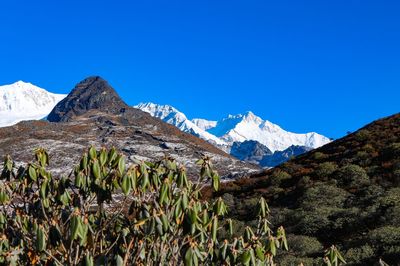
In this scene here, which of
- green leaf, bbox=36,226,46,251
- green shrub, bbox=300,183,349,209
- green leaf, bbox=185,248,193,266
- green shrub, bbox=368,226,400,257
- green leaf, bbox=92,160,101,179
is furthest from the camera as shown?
green shrub, bbox=300,183,349,209

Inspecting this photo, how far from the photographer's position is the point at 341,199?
25922 millimetres

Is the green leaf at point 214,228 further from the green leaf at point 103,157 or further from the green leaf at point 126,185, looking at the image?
the green leaf at point 103,157

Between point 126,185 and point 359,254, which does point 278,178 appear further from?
point 126,185

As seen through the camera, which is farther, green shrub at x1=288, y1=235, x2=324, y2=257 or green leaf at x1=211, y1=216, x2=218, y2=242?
green shrub at x1=288, y1=235, x2=324, y2=257

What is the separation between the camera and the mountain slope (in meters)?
17.7

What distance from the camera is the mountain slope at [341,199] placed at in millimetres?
17703

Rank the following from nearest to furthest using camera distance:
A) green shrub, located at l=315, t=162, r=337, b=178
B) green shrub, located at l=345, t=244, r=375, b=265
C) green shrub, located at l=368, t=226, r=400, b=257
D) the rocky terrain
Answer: green shrub, located at l=368, t=226, r=400, b=257 < green shrub, located at l=345, t=244, r=375, b=265 < green shrub, located at l=315, t=162, r=337, b=178 < the rocky terrain

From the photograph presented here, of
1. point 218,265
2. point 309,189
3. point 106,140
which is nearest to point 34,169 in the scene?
point 218,265

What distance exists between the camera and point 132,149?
116 meters

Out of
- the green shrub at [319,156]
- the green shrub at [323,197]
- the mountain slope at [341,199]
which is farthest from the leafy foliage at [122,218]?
the green shrub at [319,156]

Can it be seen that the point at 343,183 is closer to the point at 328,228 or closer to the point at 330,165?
the point at 330,165

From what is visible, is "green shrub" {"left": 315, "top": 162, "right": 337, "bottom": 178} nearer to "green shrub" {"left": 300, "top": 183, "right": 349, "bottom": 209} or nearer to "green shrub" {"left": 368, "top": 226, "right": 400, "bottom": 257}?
"green shrub" {"left": 300, "top": 183, "right": 349, "bottom": 209}

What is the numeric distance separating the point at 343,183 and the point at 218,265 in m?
23.0

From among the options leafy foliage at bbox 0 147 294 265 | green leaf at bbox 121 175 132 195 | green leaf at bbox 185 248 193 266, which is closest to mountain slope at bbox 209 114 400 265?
leafy foliage at bbox 0 147 294 265
